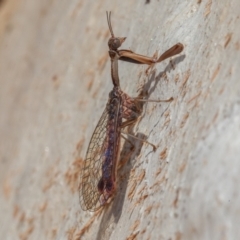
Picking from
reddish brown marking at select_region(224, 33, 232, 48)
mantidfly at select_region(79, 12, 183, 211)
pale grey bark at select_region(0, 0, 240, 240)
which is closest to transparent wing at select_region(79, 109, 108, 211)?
mantidfly at select_region(79, 12, 183, 211)

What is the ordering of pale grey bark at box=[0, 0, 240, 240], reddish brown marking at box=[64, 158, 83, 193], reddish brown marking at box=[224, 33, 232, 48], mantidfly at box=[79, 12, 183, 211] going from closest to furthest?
pale grey bark at box=[0, 0, 240, 240] < reddish brown marking at box=[224, 33, 232, 48] < mantidfly at box=[79, 12, 183, 211] < reddish brown marking at box=[64, 158, 83, 193]

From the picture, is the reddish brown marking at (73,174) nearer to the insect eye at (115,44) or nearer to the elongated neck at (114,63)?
the elongated neck at (114,63)

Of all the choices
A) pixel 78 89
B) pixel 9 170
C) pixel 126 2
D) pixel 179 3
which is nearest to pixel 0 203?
pixel 9 170

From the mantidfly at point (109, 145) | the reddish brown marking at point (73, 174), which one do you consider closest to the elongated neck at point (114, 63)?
the mantidfly at point (109, 145)

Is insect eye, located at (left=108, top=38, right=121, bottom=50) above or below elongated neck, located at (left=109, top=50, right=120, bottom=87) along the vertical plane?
above

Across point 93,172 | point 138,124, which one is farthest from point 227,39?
point 93,172

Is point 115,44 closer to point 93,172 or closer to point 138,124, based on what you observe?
point 138,124

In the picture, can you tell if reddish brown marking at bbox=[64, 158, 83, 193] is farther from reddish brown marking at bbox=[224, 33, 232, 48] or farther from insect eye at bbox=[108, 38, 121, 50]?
reddish brown marking at bbox=[224, 33, 232, 48]
